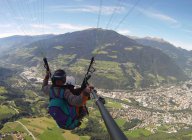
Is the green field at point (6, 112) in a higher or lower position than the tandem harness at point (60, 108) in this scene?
lower

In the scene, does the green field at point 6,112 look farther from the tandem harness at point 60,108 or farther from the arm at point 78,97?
the arm at point 78,97

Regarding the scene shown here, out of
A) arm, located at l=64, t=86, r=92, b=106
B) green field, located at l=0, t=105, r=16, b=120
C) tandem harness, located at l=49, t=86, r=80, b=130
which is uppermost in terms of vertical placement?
arm, located at l=64, t=86, r=92, b=106

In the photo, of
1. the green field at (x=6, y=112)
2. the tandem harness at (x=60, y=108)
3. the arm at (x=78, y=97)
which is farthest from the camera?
the green field at (x=6, y=112)

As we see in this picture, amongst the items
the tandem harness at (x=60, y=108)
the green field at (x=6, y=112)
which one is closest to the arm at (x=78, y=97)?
the tandem harness at (x=60, y=108)

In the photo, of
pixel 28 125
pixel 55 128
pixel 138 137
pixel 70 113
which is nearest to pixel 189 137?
pixel 138 137

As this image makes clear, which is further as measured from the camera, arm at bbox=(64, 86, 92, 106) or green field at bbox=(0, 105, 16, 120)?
green field at bbox=(0, 105, 16, 120)

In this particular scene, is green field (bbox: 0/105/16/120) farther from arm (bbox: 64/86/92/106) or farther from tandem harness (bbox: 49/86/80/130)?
arm (bbox: 64/86/92/106)

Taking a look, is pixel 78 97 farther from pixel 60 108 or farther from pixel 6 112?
pixel 6 112

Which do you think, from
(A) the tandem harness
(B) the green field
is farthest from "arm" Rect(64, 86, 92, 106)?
(B) the green field

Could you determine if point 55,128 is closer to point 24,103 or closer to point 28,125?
point 28,125

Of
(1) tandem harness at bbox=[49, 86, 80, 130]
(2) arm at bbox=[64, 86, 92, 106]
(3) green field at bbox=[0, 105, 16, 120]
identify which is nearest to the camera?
(2) arm at bbox=[64, 86, 92, 106]

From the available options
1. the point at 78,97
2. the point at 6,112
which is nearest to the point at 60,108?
the point at 78,97
